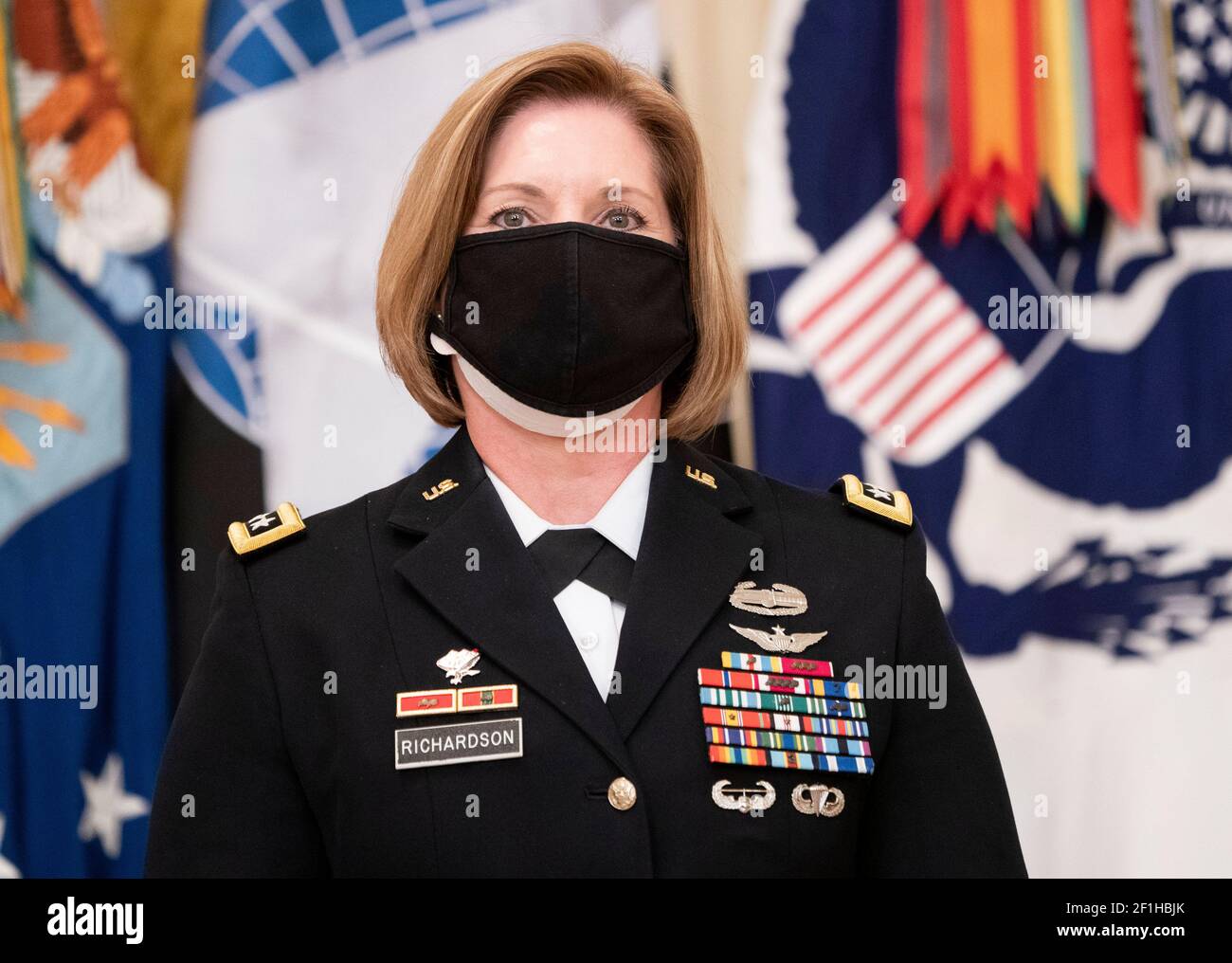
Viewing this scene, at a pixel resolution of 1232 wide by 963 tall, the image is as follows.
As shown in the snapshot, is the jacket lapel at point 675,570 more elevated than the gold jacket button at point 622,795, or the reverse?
the jacket lapel at point 675,570

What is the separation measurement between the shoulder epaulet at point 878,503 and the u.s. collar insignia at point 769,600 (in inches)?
6.4

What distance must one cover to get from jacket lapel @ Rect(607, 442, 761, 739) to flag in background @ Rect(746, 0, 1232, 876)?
1083 mm

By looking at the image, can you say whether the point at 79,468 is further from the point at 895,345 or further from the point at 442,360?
the point at 895,345

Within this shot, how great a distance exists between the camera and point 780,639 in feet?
6.00

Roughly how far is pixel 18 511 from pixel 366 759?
1504 mm

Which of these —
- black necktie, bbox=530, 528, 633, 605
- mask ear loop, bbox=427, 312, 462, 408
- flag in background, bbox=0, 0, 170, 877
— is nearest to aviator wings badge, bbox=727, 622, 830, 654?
black necktie, bbox=530, 528, 633, 605

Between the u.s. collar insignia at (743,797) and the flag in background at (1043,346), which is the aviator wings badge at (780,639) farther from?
the flag in background at (1043,346)

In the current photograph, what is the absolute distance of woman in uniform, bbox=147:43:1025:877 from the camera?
1.71m

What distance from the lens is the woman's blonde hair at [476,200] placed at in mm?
1860

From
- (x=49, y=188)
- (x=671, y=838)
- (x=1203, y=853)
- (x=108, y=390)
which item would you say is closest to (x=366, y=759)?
(x=671, y=838)

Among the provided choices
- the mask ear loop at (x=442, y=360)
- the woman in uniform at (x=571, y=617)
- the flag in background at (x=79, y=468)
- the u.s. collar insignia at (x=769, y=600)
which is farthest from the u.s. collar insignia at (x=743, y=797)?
the flag in background at (x=79, y=468)

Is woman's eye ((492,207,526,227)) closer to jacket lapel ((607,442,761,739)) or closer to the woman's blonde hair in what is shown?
the woman's blonde hair

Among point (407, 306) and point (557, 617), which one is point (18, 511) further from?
point (557, 617)

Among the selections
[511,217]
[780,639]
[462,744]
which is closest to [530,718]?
[462,744]
